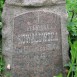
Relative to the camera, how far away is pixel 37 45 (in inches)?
134

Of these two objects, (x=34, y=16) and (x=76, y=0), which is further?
(x=76, y=0)

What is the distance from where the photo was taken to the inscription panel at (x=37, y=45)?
336 cm

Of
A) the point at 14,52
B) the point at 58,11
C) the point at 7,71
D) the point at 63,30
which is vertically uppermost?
the point at 58,11

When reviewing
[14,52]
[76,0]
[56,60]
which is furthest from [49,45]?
[76,0]

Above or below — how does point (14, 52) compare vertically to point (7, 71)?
above

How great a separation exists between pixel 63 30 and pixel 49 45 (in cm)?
23

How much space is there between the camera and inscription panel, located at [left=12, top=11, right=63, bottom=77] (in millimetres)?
3359

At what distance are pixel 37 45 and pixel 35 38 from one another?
0.08 m

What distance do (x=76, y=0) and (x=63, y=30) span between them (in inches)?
59.7

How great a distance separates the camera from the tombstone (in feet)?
10.9

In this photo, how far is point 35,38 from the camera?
11.2 ft

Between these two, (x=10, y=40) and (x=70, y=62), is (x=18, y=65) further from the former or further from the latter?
(x=70, y=62)

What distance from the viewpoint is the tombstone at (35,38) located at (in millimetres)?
3334

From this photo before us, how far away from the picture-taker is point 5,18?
3346mm
